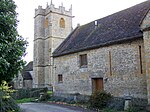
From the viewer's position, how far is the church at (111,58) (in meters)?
14.7

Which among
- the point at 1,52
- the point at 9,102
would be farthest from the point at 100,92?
the point at 1,52

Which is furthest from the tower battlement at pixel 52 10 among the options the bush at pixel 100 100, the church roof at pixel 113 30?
the bush at pixel 100 100

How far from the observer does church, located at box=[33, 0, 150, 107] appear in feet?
48.3

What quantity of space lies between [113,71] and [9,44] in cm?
1003

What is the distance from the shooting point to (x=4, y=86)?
11.1 meters

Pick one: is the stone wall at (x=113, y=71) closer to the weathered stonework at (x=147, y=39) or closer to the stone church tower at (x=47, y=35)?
the weathered stonework at (x=147, y=39)

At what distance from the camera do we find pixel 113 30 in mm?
18953

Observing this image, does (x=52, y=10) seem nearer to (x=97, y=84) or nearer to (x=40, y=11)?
(x=40, y=11)

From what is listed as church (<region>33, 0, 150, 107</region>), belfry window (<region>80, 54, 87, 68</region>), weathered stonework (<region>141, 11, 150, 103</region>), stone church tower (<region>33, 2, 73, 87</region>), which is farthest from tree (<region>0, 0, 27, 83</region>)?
stone church tower (<region>33, 2, 73, 87</region>)

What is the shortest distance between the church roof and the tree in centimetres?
881

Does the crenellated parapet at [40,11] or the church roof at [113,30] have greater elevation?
the crenellated parapet at [40,11]

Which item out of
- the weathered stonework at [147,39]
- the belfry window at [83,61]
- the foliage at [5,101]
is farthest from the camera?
the belfry window at [83,61]

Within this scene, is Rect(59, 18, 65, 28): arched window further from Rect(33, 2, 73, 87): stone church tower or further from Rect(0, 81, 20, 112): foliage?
Rect(0, 81, 20, 112): foliage

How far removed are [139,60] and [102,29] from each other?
7.19 meters
